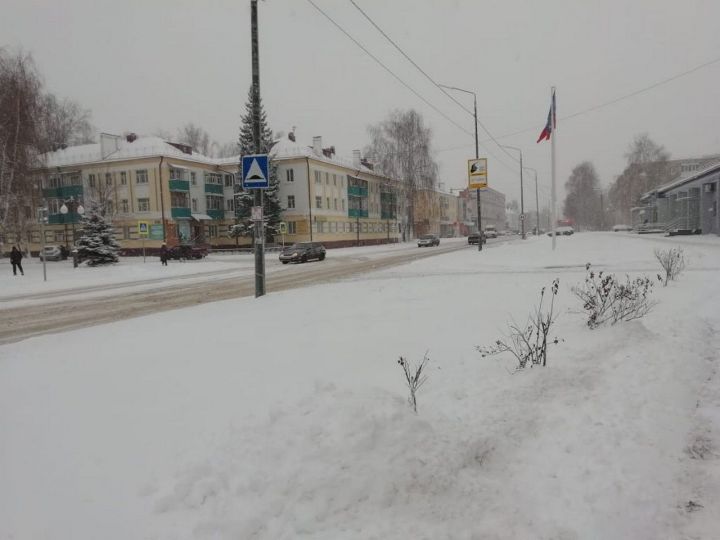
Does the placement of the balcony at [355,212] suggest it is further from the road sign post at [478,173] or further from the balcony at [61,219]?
the road sign post at [478,173]

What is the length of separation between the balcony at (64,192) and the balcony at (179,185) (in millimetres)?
11354

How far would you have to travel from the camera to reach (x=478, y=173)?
26.1m

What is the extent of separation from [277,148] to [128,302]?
133 ft

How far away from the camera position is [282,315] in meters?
8.73

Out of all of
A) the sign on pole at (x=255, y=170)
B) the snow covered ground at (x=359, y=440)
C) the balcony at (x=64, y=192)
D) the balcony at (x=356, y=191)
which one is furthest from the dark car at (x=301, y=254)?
the balcony at (x=64, y=192)

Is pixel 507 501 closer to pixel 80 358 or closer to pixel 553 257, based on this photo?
pixel 80 358

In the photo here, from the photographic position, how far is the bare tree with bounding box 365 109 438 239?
182 ft

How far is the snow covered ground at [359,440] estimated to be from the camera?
294 cm

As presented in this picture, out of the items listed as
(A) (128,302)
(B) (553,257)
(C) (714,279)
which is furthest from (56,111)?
(C) (714,279)

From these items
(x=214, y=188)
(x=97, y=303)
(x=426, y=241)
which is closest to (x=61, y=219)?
(x=214, y=188)

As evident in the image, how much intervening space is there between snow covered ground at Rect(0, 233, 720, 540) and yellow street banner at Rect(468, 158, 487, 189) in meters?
20.1

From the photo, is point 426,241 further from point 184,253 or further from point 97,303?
point 97,303

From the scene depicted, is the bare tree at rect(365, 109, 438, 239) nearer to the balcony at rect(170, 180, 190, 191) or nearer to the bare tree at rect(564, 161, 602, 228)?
the balcony at rect(170, 180, 190, 191)

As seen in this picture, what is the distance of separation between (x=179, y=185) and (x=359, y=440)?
47735 mm
